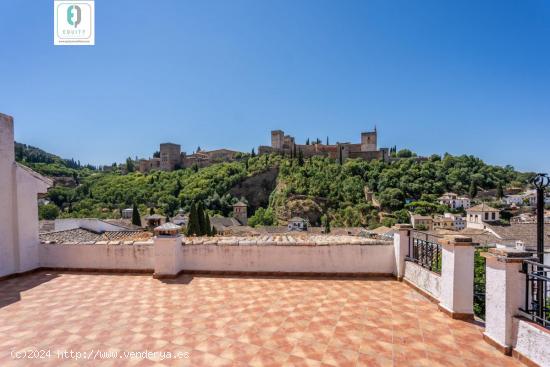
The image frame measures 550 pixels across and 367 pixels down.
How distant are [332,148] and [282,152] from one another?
14.3 meters

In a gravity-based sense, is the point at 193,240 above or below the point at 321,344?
above

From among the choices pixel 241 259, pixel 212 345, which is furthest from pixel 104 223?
pixel 212 345

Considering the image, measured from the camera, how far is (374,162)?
7288 centimetres

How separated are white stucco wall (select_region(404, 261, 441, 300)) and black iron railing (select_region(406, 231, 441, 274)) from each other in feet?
0.31

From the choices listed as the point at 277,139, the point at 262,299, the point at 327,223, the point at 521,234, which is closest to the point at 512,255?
the point at 262,299

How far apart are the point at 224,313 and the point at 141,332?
3.42 feet

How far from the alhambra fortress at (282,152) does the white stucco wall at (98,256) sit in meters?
68.7

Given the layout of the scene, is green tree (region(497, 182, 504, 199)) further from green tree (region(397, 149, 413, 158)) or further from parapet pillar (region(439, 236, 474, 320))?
parapet pillar (region(439, 236, 474, 320))

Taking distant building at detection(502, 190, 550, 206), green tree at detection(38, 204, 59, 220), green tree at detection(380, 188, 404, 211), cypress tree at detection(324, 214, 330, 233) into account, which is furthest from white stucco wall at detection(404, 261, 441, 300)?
distant building at detection(502, 190, 550, 206)

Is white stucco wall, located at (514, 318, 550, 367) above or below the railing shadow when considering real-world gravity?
above

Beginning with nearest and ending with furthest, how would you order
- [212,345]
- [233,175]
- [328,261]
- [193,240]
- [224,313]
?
1. [212,345]
2. [224,313]
3. [328,261]
4. [193,240]
5. [233,175]

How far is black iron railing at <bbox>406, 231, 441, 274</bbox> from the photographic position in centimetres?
462

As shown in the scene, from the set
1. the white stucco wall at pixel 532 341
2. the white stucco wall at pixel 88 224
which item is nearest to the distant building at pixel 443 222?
the white stucco wall at pixel 88 224

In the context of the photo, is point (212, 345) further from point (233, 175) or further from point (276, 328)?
point (233, 175)
